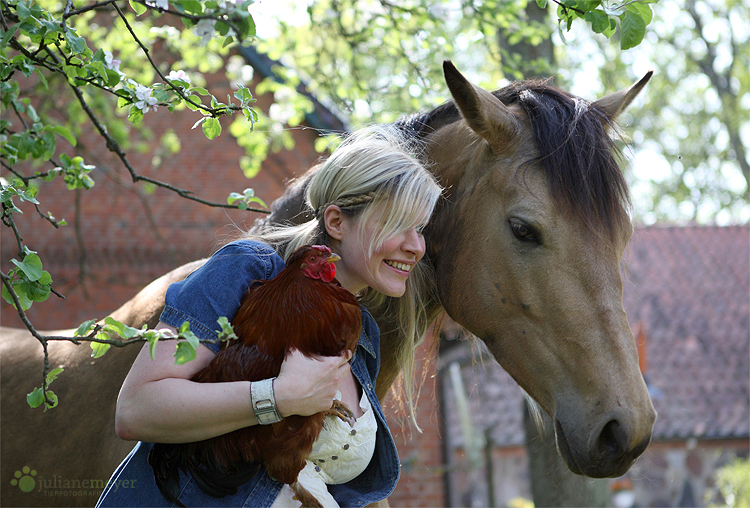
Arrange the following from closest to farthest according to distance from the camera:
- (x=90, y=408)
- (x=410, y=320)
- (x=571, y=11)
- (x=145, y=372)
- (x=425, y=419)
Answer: (x=145, y=372) < (x=571, y=11) < (x=410, y=320) < (x=90, y=408) < (x=425, y=419)

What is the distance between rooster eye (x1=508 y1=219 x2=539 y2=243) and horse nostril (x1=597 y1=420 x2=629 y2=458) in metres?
0.68

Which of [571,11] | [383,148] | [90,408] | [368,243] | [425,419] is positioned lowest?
[425,419]

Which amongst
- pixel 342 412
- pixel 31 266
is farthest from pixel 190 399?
pixel 31 266

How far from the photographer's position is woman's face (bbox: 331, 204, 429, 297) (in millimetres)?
2021

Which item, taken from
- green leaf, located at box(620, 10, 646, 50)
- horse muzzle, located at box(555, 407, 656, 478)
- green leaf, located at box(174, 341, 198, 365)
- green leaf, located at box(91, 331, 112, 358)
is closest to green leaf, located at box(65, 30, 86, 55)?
green leaf, located at box(91, 331, 112, 358)

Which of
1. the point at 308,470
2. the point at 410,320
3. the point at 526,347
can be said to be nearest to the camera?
the point at 308,470

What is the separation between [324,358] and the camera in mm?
1734

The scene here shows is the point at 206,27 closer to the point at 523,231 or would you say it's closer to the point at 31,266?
the point at 31,266

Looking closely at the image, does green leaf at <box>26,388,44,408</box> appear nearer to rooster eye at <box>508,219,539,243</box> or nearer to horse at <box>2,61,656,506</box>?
horse at <box>2,61,656,506</box>

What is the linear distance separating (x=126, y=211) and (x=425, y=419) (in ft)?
18.2

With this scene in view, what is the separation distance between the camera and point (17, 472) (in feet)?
9.45

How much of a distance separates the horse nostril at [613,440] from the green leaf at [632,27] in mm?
1210

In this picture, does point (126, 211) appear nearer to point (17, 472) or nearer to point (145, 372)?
point (17, 472)

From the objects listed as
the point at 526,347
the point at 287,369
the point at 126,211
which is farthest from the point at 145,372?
the point at 126,211
